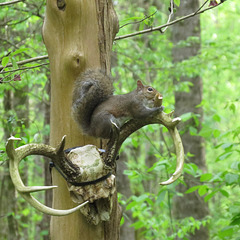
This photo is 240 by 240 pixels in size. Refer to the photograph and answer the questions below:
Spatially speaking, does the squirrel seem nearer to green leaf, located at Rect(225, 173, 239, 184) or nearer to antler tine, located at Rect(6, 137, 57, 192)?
antler tine, located at Rect(6, 137, 57, 192)

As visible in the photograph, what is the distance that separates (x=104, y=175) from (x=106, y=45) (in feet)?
2.23

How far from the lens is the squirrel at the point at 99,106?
1.68 metres

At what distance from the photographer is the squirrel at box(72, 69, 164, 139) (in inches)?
66.3

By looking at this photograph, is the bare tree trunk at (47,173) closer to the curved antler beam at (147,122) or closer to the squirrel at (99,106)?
the squirrel at (99,106)

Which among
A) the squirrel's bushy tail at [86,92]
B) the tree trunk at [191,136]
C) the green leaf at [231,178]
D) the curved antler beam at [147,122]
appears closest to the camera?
the curved antler beam at [147,122]

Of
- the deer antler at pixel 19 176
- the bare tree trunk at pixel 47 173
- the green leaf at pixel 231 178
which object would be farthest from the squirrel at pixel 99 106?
the bare tree trunk at pixel 47 173

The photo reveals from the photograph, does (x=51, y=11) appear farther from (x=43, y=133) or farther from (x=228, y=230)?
(x=43, y=133)

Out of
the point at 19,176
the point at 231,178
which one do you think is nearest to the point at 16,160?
the point at 19,176

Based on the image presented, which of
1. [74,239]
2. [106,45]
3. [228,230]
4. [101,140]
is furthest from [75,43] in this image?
[228,230]

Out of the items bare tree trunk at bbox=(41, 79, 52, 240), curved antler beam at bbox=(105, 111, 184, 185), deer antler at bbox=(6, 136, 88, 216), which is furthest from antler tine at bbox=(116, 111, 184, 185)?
bare tree trunk at bbox=(41, 79, 52, 240)

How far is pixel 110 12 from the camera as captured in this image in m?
1.86

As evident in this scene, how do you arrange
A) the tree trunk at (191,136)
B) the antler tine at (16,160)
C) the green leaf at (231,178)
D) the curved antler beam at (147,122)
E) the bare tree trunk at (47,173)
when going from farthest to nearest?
1. the tree trunk at (191,136)
2. the bare tree trunk at (47,173)
3. the green leaf at (231,178)
4. the curved antler beam at (147,122)
5. the antler tine at (16,160)

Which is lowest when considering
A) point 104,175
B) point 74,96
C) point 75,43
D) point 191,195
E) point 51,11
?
point 191,195

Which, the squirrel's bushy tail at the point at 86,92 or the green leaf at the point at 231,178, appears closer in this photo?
the squirrel's bushy tail at the point at 86,92
